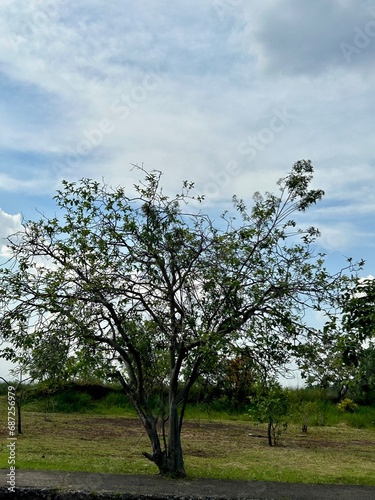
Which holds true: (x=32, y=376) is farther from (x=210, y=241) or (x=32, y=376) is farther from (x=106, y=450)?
(x=106, y=450)

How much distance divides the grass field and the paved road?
0.70m

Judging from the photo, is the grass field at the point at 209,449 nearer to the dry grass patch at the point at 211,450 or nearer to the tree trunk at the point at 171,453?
the dry grass patch at the point at 211,450

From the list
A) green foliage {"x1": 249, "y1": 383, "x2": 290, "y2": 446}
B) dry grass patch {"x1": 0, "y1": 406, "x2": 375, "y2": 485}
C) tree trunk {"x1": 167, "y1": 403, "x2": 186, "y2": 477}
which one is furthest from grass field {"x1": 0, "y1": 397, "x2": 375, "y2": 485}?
green foliage {"x1": 249, "y1": 383, "x2": 290, "y2": 446}

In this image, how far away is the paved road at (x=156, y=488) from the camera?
7.28 meters

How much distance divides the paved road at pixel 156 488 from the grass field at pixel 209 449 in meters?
0.70

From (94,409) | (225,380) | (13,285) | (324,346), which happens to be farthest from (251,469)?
(94,409)

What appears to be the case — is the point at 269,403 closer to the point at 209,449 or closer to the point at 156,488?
the point at 209,449

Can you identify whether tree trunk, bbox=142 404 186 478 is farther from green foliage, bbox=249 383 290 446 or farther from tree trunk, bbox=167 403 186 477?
green foliage, bbox=249 383 290 446

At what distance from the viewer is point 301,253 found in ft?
28.4

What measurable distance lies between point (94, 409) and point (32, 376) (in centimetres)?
1472

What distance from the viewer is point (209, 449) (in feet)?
46.5

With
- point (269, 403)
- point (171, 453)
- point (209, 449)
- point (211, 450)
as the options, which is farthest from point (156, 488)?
point (209, 449)

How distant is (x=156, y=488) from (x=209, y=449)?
6.72 metres

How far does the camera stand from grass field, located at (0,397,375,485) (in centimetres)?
994
